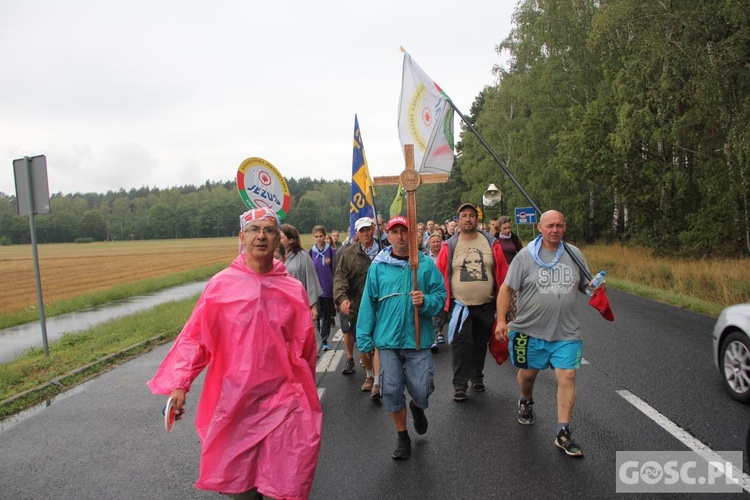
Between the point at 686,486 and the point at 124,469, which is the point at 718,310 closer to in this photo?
the point at 686,486

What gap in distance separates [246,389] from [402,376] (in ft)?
5.67

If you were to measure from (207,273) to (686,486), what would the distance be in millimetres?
26644

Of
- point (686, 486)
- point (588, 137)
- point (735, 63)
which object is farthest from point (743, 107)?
point (686, 486)

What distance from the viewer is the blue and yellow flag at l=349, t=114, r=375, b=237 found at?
753cm

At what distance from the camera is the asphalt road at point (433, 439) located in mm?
3584

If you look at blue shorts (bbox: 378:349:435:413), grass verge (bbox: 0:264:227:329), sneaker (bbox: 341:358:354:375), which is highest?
blue shorts (bbox: 378:349:435:413)

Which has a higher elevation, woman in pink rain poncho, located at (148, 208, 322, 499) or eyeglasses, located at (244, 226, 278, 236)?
eyeglasses, located at (244, 226, 278, 236)

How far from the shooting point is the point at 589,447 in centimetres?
403

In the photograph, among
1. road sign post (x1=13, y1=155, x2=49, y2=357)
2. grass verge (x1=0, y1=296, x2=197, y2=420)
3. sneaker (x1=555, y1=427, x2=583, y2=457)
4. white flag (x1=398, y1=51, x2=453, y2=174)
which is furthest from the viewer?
road sign post (x1=13, y1=155, x2=49, y2=357)

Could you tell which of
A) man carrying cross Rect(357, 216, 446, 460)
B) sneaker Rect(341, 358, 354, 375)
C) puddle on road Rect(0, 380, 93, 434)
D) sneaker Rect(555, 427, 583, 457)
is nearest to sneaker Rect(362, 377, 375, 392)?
sneaker Rect(341, 358, 354, 375)

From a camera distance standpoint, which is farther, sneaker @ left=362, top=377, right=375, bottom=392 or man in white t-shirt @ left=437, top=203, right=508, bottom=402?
sneaker @ left=362, top=377, right=375, bottom=392

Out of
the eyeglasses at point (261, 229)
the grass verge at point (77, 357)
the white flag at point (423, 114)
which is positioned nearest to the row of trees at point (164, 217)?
the grass verge at point (77, 357)

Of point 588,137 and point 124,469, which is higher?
point 588,137

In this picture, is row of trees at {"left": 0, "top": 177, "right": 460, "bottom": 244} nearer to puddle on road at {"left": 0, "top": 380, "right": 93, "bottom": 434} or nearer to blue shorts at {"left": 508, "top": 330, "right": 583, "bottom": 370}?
puddle on road at {"left": 0, "top": 380, "right": 93, "bottom": 434}
